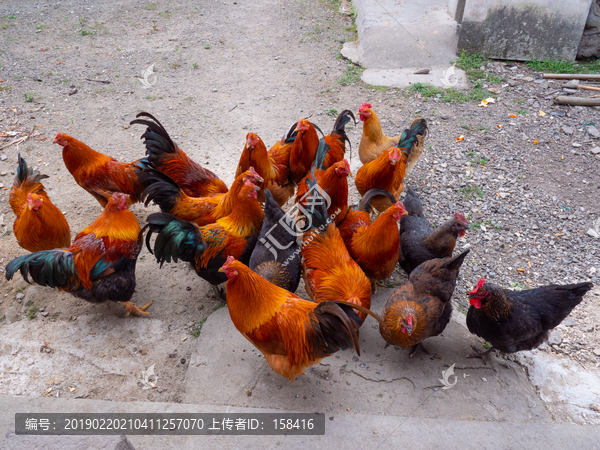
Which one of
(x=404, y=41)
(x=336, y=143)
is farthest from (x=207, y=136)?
(x=404, y=41)

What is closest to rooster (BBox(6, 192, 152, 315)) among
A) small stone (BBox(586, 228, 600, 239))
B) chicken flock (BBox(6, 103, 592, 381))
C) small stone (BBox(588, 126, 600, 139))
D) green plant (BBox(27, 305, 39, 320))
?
chicken flock (BBox(6, 103, 592, 381))

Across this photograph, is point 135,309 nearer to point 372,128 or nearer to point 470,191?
point 372,128

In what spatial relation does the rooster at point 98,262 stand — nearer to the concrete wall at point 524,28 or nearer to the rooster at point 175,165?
the rooster at point 175,165

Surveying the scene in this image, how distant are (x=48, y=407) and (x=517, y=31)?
10098mm

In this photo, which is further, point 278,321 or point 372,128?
point 372,128

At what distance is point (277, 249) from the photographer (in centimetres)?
396

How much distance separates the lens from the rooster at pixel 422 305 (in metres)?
3.48

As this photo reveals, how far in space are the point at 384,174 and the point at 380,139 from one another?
989 millimetres

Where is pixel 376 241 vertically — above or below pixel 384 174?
below

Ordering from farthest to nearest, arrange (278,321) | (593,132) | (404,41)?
(404,41) < (593,132) < (278,321)

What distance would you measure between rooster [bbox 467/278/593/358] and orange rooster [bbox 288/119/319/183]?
2.74 meters

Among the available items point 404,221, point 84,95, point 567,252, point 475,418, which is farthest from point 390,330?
point 84,95

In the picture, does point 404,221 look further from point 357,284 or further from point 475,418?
point 475,418

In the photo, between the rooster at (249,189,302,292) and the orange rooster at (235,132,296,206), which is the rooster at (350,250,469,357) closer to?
the rooster at (249,189,302,292)
